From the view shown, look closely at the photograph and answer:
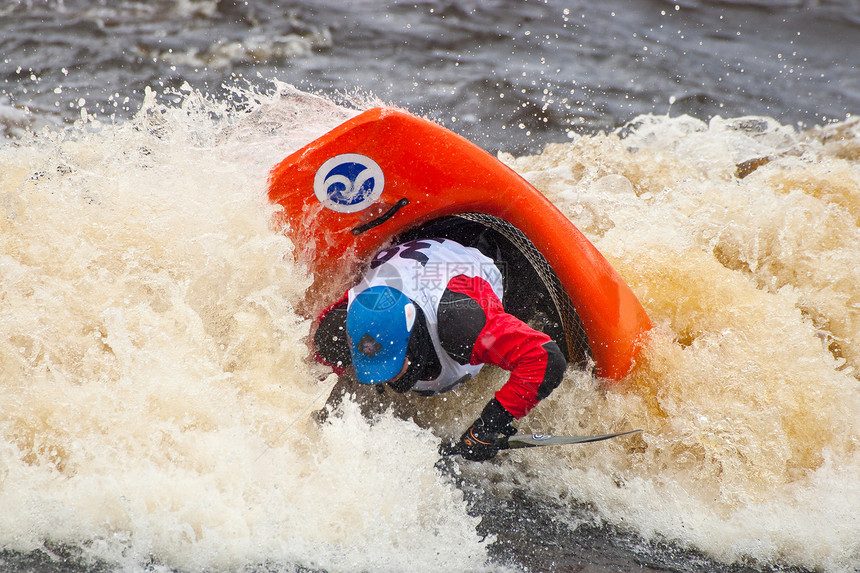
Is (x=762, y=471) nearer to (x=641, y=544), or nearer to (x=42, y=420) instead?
(x=641, y=544)

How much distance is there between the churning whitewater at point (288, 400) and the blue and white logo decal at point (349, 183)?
217 mm

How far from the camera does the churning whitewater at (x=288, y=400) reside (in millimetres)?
1893

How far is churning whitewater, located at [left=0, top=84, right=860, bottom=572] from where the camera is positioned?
A: 1.89m

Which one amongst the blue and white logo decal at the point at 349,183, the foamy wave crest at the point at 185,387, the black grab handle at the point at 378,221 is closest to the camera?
the foamy wave crest at the point at 185,387

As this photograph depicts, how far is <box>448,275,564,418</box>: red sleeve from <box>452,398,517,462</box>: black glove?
0.09m

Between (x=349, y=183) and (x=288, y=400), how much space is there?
870 millimetres

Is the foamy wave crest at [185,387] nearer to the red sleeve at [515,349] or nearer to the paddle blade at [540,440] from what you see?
the paddle blade at [540,440]

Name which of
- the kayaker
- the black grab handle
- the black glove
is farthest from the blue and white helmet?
the black grab handle

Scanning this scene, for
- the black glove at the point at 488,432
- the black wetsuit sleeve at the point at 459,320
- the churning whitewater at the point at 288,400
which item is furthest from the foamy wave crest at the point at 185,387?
the black wetsuit sleeve at the point at 459,320

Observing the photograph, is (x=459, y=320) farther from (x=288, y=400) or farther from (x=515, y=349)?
(x=288, y=400)

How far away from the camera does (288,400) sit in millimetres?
2262

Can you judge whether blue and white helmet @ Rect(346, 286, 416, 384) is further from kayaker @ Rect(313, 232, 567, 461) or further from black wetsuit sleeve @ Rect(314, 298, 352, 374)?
black wetsuit sleeve @ Rect(314, 298, 352, 374)

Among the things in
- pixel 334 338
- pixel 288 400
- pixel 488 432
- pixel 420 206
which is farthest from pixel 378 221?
pixel 488 432

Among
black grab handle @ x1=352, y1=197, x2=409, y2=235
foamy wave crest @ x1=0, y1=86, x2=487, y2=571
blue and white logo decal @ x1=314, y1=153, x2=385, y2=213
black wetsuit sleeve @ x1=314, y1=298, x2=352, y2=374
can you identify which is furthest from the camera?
black grab handle @ x1=352, y1=197, x2=409, y2=235
